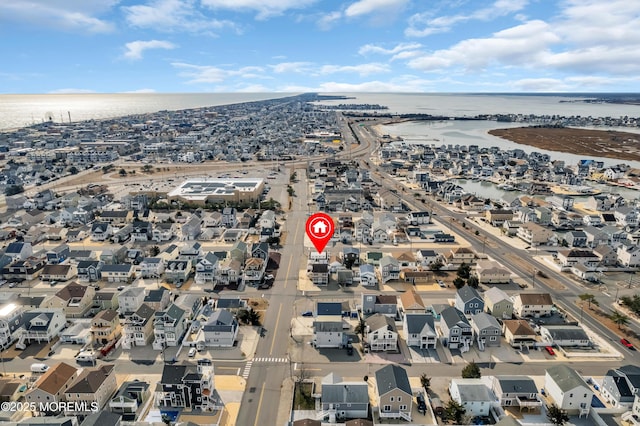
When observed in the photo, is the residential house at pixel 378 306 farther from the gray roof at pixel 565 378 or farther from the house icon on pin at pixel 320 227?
the gray roof at pixel 565 378

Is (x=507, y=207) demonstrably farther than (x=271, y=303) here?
Yes

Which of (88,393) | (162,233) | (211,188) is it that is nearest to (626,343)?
(88,393)

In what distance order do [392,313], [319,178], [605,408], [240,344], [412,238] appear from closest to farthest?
[605,408] < [240,344] < [392,313] < [412,238] < [319,178]

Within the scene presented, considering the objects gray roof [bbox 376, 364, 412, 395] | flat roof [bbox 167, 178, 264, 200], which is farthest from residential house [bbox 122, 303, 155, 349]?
flat roof [bbox 167, 178, 264, 200]

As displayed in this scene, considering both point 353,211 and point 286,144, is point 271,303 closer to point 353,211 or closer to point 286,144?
point 353,211

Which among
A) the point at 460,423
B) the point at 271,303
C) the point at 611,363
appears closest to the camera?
the point at 460,423

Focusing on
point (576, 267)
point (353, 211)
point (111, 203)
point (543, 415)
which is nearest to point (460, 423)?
point (543, 415)

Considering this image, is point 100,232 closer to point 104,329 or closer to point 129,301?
point 129,301
